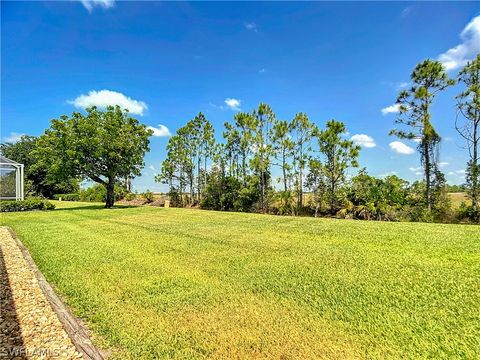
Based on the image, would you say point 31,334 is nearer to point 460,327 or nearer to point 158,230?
point 460,327

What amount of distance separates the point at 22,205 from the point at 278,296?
1788 cm

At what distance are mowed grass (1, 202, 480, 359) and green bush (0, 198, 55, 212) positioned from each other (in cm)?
1228

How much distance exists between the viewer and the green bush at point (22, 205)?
15.4 metres

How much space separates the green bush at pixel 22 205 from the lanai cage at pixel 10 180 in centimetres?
191

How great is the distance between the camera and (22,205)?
15.9 metres

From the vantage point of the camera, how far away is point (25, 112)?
14.0 metres

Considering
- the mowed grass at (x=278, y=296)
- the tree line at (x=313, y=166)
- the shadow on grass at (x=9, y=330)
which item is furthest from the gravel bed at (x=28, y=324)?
the tree line at (x=313, y=166)

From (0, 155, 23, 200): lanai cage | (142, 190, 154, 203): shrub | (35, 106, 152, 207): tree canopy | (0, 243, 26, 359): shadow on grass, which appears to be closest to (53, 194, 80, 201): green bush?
(142, 190, 154, 203): shrub

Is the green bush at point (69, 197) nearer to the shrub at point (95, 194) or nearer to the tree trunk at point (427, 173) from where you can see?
the shrub at point (95, 194)

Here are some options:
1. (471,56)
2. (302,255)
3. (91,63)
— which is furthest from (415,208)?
(91,63)

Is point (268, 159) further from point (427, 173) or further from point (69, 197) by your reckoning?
point (69, 197)

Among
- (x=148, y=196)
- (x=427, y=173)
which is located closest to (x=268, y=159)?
(x=427, y=173)

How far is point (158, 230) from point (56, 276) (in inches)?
174

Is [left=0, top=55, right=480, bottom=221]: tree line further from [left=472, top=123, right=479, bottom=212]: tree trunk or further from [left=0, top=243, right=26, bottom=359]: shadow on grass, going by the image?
[left=0, top=243, right=26, bottom=359]: shadow on grass
